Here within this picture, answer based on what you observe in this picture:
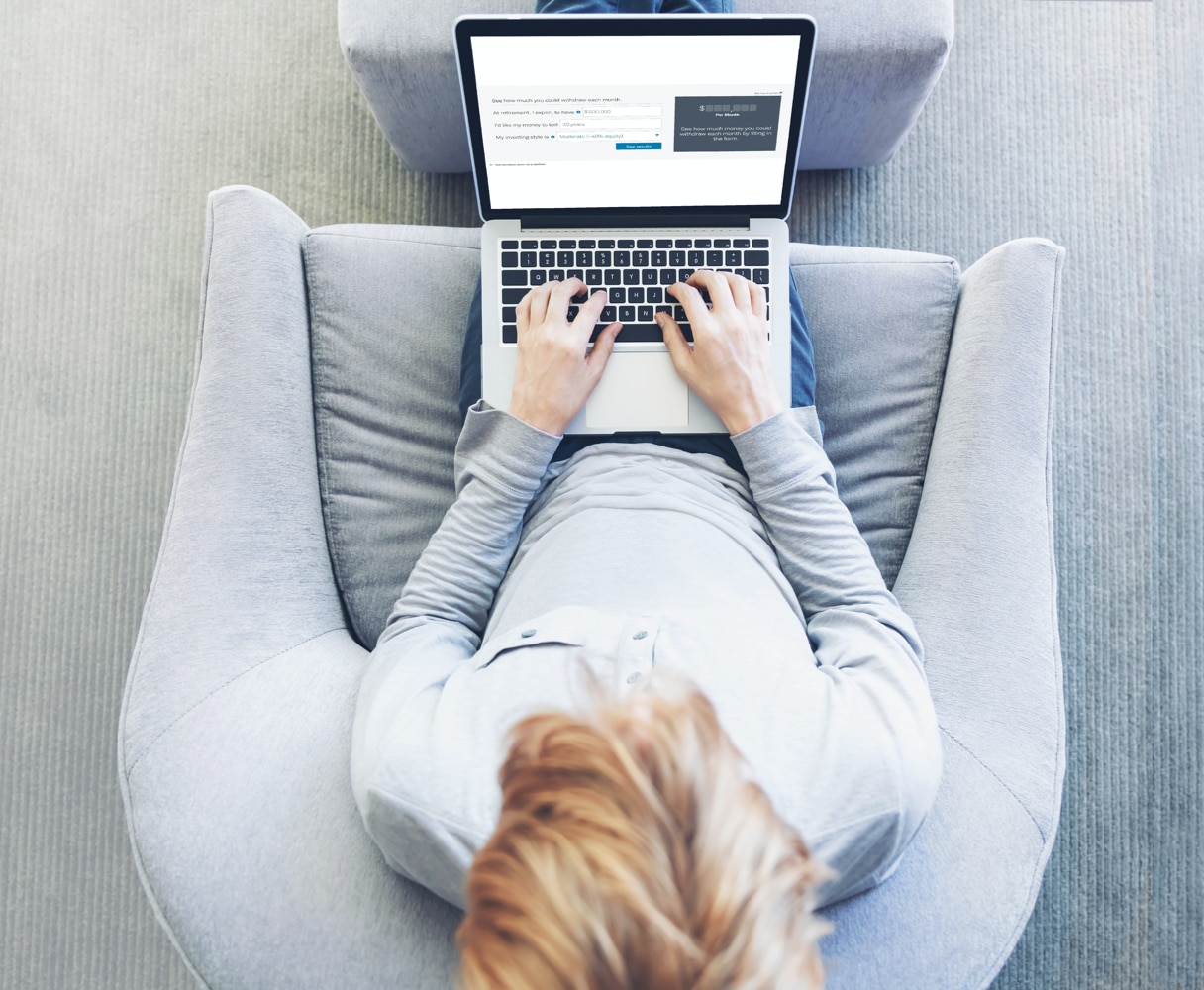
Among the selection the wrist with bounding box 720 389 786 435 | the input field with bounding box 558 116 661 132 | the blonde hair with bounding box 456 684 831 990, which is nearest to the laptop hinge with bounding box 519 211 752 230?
the input field with bounding box 558 116 661 132

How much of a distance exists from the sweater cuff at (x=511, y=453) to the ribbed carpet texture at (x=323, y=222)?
61 cm

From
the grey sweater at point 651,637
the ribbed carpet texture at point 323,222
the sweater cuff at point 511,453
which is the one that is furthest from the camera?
the ribbed carpet texture at point 323,222

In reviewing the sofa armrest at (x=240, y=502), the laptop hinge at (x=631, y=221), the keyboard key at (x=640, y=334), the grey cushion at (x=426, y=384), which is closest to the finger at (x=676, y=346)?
the keyboard key at (x=640, y=334)

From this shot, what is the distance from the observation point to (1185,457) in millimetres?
1330

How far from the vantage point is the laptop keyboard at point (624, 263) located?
96 cm

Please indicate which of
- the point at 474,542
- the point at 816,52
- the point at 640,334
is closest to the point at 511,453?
→ the point at 474,542

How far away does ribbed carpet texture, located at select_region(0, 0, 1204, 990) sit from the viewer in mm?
1250

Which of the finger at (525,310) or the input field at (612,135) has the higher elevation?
the input field at (612,135)

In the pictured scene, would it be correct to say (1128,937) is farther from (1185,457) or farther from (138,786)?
(138,786)

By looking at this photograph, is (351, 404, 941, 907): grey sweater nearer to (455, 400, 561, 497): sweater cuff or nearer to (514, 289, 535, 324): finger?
(455, 400, 561, 497): sweater cuff

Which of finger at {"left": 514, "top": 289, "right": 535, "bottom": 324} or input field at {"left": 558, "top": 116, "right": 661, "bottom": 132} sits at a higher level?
input field at {"left": 558, "top": 116, "right": 661, "bottom": 132}

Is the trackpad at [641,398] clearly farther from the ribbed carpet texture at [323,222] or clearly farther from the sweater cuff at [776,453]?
the ribbed carpet texture at [323,222]

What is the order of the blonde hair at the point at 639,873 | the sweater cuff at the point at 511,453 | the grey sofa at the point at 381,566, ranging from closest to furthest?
the blonde hair at the point at 639,873
the grey sofa at the point at 381,566
the sweater cuff at the point at 511,453

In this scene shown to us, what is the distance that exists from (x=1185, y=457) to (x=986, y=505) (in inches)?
25.0
